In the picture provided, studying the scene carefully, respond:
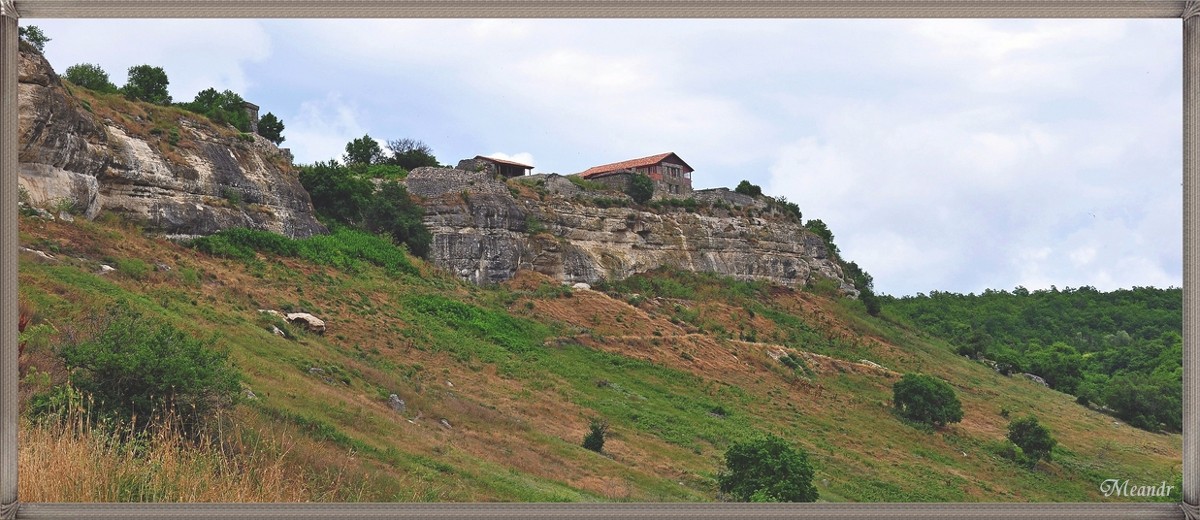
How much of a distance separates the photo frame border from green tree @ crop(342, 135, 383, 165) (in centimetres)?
3855

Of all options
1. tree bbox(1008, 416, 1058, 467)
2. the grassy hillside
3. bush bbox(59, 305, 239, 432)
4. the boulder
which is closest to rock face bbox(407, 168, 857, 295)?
the grassy hillside

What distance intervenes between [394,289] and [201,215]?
5500 millimetres

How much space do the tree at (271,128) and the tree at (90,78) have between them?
8791 millimetres

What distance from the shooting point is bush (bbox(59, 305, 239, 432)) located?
6.27 m

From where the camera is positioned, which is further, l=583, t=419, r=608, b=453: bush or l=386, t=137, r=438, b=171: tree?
l=386, t=137, r=438, b=171: tree

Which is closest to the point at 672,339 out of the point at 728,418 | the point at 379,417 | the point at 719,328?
the point at 719,328

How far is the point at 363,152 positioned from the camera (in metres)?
40.8

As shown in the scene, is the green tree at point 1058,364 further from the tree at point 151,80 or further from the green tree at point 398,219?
the tree at point 151,80

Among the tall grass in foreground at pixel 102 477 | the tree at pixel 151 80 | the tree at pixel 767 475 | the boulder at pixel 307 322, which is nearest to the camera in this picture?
the tall grass in foreground at pixel 102 477

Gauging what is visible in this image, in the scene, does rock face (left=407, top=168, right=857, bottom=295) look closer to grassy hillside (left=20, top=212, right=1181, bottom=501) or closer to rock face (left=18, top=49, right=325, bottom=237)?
grassy hillside (left=20, top=212, right=1181, bottom=501)

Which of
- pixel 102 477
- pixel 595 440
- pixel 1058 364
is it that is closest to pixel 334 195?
pixel 595 440

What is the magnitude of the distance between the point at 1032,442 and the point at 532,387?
47.2 ft

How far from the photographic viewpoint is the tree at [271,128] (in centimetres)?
3553

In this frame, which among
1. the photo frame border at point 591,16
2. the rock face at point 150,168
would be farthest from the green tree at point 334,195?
the photo frame border at point 591,16
